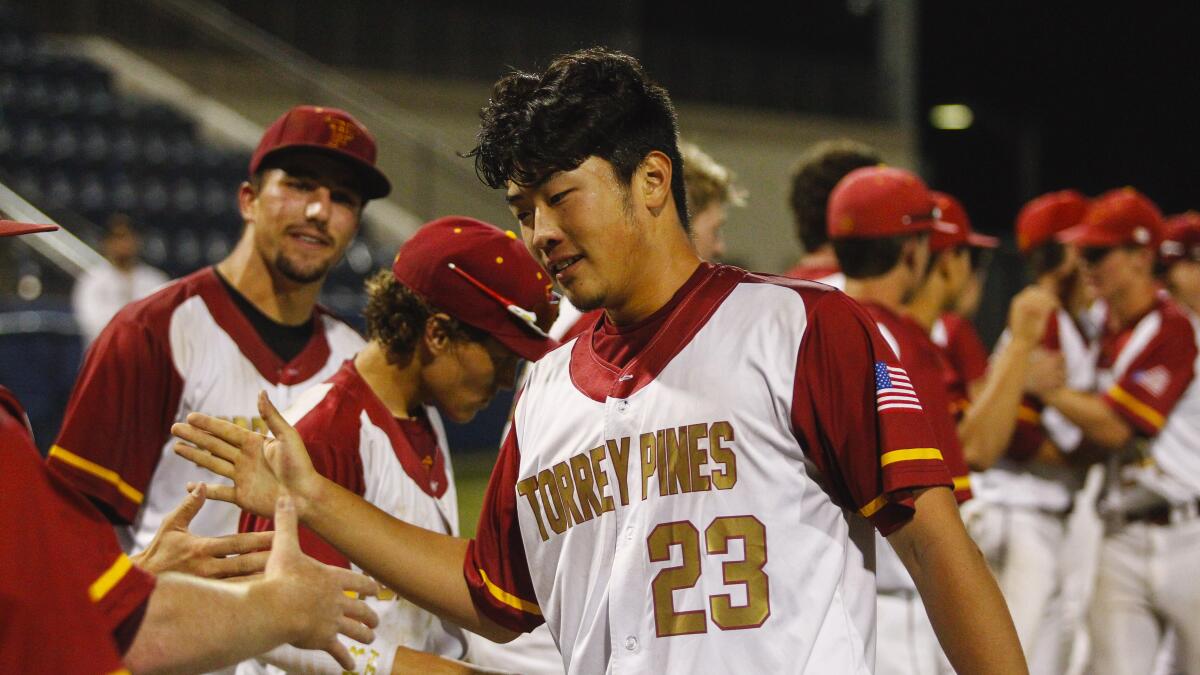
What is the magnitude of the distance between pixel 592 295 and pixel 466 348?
87 cm

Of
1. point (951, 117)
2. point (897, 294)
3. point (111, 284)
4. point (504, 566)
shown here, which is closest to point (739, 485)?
point (504, 566)

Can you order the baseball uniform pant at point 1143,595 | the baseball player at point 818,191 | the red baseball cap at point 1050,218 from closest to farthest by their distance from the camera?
the baseball player at point 818,191 → the baseball uniform pant at point 1143,595 → the red baseball cap at point 1050,218

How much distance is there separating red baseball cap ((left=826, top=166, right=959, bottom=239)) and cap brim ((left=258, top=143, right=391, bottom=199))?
55.1 inches

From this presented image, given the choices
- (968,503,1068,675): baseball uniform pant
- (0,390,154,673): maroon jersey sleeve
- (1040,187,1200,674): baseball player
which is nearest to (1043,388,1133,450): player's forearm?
(1040,187,1200,674): baseball player

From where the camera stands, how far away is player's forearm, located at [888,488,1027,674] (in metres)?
1.93

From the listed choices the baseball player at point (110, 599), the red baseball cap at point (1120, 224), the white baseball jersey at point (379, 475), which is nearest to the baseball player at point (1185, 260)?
the red baseball cap at point (1120, 224)

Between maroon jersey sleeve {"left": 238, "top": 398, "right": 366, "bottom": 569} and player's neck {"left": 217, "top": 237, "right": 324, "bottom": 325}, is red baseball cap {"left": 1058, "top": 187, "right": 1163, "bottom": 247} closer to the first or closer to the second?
player's neck {"left": 217, "top": 237, "right": 324, "bottom": 325}

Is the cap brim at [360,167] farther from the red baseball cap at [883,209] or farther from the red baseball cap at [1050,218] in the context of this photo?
the red baseball cap at [1050,218]

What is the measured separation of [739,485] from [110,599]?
0.95 m

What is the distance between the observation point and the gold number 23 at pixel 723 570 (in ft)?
6.55

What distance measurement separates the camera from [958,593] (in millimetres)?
1940

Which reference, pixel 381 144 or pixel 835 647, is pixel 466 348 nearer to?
pixel 835 647

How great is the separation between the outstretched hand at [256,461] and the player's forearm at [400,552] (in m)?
0.05

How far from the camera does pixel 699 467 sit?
2061 millimetres
